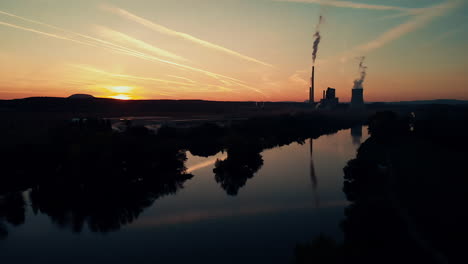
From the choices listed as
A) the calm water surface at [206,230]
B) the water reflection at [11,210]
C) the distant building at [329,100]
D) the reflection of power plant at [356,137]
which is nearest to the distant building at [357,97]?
the distant building at [329,100]

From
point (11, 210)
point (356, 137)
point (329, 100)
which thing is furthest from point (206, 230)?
point (329, 100)

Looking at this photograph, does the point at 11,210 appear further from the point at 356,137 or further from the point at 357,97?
the point at 357,97

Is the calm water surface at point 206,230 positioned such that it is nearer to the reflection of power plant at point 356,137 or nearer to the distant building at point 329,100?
the reflection of power plant at point 356,137

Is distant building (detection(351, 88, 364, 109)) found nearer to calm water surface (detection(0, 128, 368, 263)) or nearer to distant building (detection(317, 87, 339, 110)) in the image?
distant building (detection(317, 87, 339, 110))

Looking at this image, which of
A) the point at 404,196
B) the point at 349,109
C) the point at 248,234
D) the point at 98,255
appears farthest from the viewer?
the point at 349,109

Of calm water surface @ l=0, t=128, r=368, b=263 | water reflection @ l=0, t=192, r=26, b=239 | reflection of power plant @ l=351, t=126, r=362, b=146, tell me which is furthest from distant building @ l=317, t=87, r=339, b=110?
water reflection @ l=0, t=192, r=26, b=239

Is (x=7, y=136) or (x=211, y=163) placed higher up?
(x=7, y=136)

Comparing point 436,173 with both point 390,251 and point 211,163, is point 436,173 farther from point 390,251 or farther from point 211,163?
point 211,163

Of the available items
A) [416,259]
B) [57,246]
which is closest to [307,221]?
[416,259]
